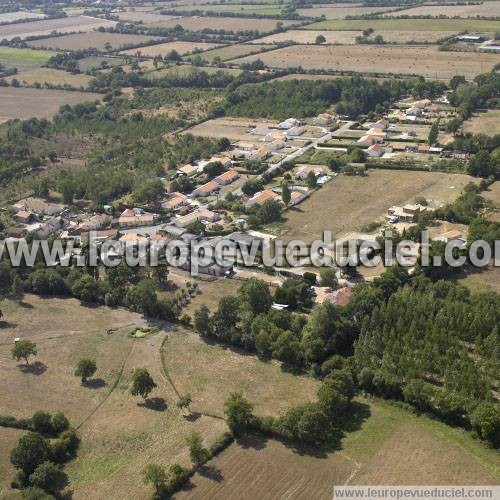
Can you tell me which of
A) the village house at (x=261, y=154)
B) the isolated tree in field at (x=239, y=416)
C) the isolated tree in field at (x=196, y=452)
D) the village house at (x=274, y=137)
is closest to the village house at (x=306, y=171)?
the village house at (x=261, y=154)

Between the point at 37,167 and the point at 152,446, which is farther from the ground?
A: the point at 37,167

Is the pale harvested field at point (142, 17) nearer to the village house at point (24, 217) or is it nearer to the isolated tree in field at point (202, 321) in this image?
the village house at point (24, 217)

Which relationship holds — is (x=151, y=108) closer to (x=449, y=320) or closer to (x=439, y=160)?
(x=439, y=160)

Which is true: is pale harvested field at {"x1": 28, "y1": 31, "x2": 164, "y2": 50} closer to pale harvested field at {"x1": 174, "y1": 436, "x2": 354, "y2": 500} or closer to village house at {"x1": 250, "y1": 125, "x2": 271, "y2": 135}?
village house at {"x1": 250, "y1": 125, "x2": 271, "y2": 135}

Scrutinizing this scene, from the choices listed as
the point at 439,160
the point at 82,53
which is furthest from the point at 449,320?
the point at 82,53

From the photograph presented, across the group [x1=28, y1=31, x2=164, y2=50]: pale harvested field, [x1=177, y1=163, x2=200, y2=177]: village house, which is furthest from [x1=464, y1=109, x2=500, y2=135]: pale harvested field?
[x1=28, y1=31, x2=164, y2=50]: pale harvested field
